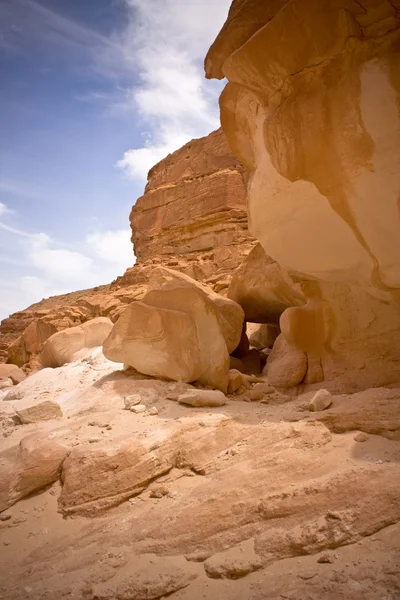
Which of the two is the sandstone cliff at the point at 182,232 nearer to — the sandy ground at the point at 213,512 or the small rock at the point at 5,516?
the sandy ground at the point at 213,512

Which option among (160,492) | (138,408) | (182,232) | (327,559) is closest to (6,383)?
(138,408)

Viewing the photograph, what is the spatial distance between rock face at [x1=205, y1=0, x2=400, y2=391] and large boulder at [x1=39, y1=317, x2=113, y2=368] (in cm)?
305

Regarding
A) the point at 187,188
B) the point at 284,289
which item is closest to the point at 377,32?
the point at 284,289

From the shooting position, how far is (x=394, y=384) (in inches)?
128

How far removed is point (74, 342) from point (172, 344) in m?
2.26

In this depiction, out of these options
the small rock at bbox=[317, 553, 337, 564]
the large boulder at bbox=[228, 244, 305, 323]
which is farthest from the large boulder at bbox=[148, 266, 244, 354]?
the small rock at bbox=[317, 553, 337, 564]

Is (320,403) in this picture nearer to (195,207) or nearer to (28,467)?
(28,467)

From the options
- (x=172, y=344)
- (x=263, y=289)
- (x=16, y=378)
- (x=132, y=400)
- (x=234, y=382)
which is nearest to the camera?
(x=132, y=400)

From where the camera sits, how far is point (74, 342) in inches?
213

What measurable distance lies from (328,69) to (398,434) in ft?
8.32

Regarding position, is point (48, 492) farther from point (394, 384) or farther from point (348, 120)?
point (348, 120)

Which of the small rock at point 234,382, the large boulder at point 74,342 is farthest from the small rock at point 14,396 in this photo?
the small rock at point 234,382

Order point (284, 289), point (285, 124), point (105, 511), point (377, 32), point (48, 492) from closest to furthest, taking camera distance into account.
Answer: point (105, 511), point (48, 492), point (377, 32), point (285, 124), point (284, 289)

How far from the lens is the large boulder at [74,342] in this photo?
5336mm
